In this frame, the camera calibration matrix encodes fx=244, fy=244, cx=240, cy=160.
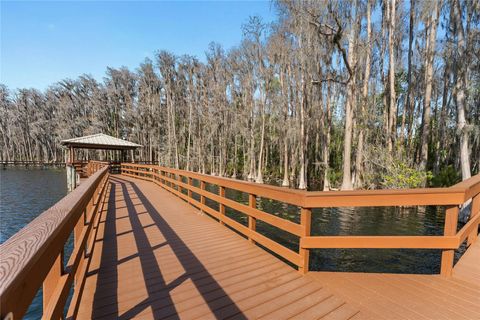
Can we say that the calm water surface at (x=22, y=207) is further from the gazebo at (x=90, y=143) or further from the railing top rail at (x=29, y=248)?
the railing top rail at (x=29, y=248)

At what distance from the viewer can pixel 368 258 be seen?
18.7 feet

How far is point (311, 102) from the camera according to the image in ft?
63.8

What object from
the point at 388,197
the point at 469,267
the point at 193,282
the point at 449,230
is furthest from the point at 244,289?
the point at 469,267

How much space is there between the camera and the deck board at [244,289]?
2.18m

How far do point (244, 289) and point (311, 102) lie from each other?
18727 millimetres

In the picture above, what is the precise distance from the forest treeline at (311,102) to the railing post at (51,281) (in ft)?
39.1

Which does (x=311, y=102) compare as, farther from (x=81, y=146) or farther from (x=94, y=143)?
(x=81, y=146)

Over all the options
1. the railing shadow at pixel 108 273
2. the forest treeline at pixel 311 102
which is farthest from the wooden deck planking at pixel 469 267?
the forest treeline at pixel 311 102

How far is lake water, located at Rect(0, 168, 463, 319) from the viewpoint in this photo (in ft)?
17.3

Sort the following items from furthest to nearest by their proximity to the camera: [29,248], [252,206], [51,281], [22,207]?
1. [22,207]
2. [252,206]
3. [51,281]
4. [29,248]

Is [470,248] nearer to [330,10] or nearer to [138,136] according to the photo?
[330,10]

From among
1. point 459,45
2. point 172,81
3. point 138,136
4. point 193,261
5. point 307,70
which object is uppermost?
point 172,81

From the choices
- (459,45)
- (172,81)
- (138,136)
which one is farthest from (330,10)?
(138,136)

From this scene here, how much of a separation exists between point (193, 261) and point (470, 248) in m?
3.83
